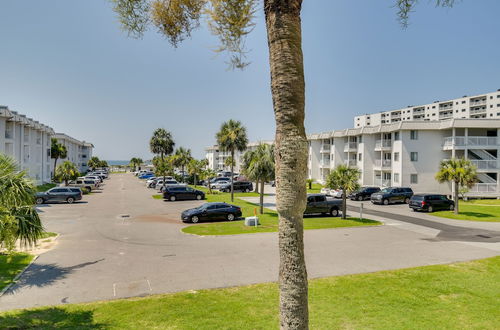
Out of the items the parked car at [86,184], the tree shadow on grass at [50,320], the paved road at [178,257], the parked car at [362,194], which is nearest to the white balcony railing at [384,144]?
the parked car at [362,194]

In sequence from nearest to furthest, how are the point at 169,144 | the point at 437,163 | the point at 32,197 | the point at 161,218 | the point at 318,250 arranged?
the point at 32,197 < the point at 318,250 < the point at 161,218 < the point at 437,163 < the point at 169,144

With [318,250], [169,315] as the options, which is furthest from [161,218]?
[169,315]

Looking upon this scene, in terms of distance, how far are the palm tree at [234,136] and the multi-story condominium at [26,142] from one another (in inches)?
723

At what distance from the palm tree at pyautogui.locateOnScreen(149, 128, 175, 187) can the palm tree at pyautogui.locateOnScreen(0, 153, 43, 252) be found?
50.9 meters

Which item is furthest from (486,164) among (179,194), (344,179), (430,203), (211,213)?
(179,194)

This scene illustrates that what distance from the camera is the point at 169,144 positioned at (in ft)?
194

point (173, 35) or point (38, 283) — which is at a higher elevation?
point (173, 35)

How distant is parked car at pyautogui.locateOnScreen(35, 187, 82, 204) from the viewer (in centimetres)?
3312

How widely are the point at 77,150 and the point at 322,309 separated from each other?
103124 mm

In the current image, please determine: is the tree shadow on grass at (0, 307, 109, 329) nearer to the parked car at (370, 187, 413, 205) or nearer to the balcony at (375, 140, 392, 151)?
the parked car at (370, 187, 413, 205)

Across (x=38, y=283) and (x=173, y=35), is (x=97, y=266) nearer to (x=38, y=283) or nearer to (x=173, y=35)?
(x=38, y=283)

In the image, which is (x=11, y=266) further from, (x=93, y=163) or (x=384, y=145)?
(x=93, y=163)

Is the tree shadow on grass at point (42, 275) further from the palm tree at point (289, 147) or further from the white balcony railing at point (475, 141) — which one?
the white balcony railing at point (475, 141)

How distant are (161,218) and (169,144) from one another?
3514cm
